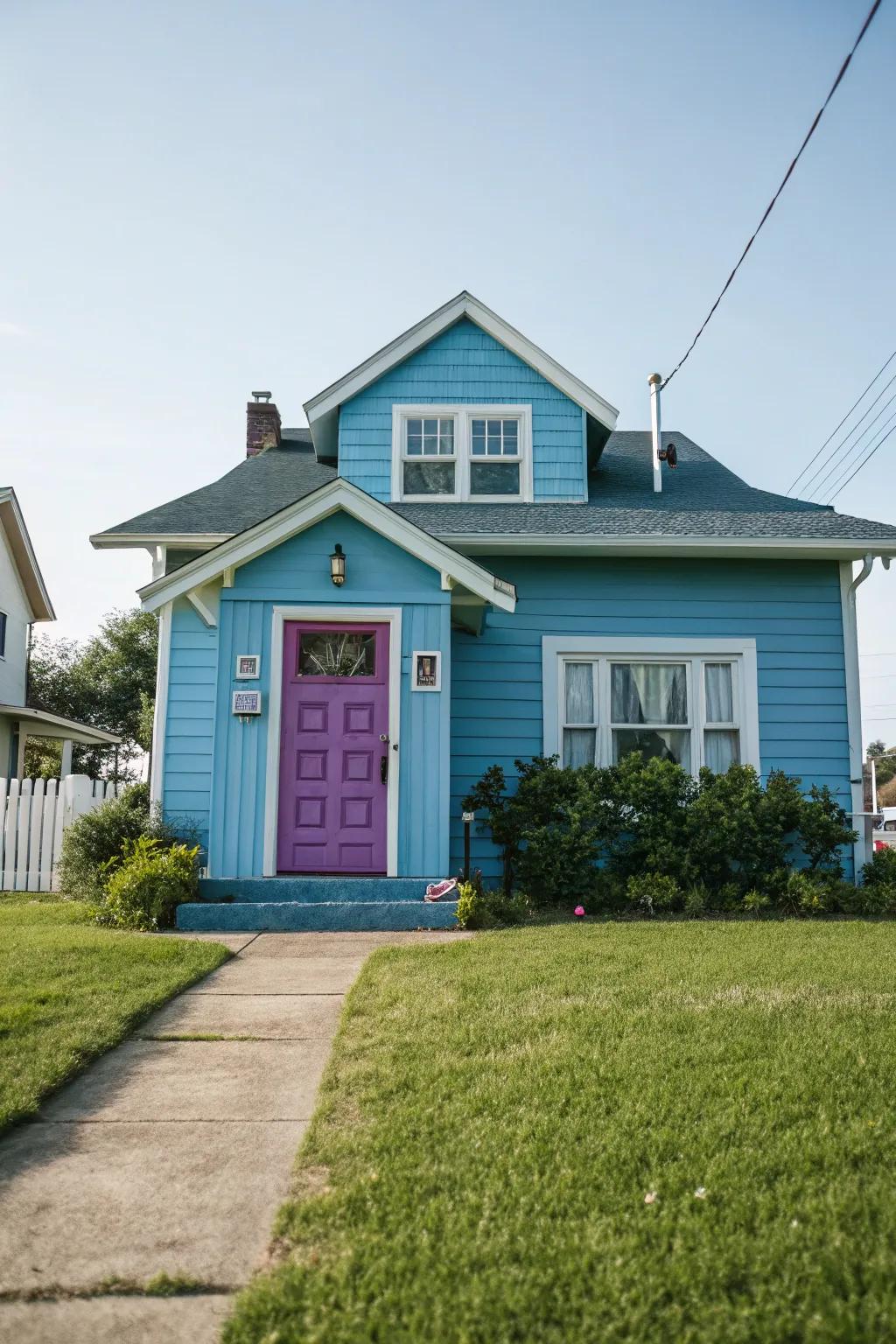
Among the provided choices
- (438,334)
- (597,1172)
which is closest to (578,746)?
(438,334)

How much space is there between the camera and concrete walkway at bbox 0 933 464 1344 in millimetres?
2305

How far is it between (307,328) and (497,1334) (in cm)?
998

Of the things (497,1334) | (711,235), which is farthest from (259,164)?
(497,1334)

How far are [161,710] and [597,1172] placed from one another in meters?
7.74

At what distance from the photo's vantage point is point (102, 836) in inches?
362

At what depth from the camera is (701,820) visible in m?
9.01

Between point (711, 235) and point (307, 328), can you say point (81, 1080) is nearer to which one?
point (307, 328)

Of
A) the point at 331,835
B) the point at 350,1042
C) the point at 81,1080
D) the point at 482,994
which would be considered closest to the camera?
the point at 81,1080

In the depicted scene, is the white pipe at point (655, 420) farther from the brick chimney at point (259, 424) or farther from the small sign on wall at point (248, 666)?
the small sign on wall at point (248, 666)

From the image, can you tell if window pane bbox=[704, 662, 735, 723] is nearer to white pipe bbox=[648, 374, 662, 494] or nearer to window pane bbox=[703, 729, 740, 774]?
window pane bbox=[703, 729, 740, 774]

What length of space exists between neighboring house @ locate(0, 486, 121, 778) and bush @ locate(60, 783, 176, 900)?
528 inches

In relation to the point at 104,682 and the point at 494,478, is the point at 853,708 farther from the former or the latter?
the point at 104,682

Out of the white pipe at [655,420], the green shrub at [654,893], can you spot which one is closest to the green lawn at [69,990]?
the green shrub at [654,893]

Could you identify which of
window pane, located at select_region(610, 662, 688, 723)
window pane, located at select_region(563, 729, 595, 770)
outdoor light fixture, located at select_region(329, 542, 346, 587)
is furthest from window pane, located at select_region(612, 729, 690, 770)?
outdoor light fixture, located at select_region(329, 542, 346, 587)
